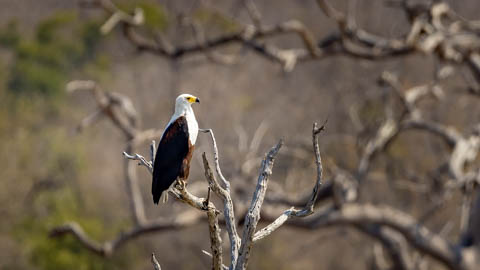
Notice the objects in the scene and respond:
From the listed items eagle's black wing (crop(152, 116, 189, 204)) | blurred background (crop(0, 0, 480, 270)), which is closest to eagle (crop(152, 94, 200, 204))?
eagle's black wing (crop(152, 116, 189, 204))

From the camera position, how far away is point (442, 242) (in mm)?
7277

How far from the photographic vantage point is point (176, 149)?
3814 mm

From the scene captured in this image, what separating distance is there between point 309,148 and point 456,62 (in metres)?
1.78


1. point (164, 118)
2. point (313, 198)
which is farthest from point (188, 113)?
point (164, 118)

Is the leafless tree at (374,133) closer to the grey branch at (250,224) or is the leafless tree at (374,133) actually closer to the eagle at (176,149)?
the eagle at (176,149)

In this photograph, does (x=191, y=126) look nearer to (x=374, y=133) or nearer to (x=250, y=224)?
(x=250, y=224)

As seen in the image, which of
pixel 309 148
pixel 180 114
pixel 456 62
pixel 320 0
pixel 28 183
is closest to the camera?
pixel 180 114

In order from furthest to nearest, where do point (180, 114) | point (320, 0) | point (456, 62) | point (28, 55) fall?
point (28, 55) → point (456, 62) → point (320, 0) → point (180, 114)

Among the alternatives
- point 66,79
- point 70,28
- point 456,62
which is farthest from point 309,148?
point 70,28

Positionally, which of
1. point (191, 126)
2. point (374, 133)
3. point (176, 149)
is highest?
point (191, 126)

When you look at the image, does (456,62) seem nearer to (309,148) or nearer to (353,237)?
(309,148)

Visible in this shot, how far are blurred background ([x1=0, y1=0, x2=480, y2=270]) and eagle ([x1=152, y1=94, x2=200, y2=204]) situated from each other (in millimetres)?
7879

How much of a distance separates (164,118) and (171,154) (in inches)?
595

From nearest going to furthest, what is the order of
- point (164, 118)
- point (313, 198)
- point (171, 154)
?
point (313, 198), point (171, 154), point (164, 118)
